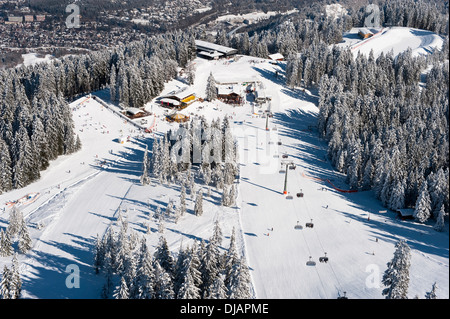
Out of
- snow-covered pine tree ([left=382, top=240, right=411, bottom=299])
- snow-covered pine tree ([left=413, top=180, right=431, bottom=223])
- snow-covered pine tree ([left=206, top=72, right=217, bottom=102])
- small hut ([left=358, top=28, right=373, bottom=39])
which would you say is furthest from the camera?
small hut ([left=358, top=28, right=373, bottom=39])

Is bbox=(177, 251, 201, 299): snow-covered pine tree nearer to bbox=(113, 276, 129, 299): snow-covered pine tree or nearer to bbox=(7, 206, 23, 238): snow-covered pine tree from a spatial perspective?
bbox=(113, 276, 129, 299): snow-covered pine tree

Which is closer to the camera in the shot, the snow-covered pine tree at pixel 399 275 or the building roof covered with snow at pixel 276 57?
the snow-covered pine tree at pixel 399 275

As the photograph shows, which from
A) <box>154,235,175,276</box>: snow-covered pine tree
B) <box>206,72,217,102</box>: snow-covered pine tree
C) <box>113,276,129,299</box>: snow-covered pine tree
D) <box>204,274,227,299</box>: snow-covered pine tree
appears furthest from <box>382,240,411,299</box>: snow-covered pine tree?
<box>206,72,217,102</box>: snow-covered pine tree

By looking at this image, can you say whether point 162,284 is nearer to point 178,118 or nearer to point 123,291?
point 123,291

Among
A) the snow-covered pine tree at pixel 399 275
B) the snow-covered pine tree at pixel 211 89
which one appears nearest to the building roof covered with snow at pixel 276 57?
the snow-covered pine tree at pixel 211 89

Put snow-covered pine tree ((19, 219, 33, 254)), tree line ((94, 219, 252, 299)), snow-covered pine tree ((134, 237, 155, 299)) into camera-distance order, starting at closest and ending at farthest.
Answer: tree line ((94, 219, 252, 299)), snow-covered pine tree ((134, 237, 155, 299)), snow-covered pine tree ((19, 219, 33, 254))

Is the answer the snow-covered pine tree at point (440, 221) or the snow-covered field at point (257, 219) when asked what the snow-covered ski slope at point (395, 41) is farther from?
the snow-covered pine tree at point (440, 221)

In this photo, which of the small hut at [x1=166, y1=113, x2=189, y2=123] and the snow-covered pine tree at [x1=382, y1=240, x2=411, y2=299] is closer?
the snow-covered pine tree at [x1=382, y1=240, x2=411, y2=299]

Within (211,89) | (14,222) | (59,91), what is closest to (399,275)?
(14,222)
